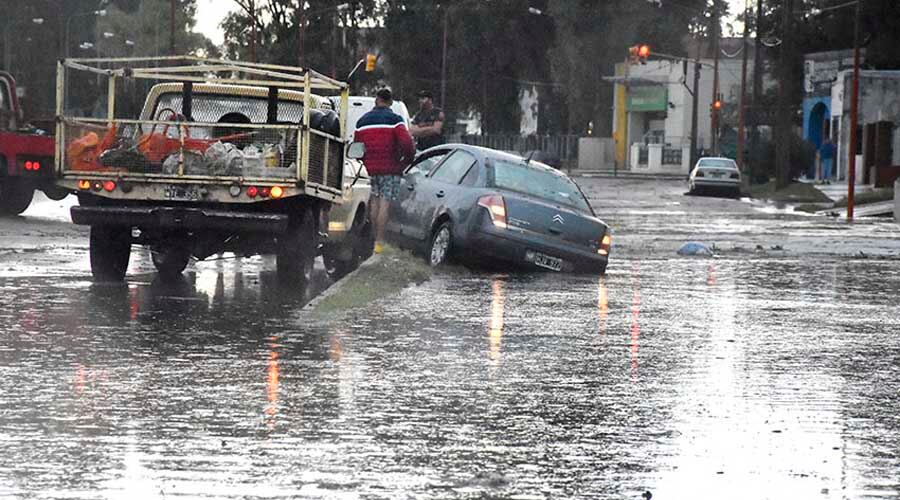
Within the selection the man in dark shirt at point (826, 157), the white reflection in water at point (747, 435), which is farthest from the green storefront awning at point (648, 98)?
the white reflection in water at point (747, 435)

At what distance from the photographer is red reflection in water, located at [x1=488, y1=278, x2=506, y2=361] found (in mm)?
11716

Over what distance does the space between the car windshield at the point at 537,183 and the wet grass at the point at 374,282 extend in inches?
50.7

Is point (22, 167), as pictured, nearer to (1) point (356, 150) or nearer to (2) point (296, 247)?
(1) point (356, 150)

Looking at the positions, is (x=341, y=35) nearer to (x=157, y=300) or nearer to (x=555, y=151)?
(x=555, y=151)

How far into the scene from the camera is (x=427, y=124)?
25.5 meters

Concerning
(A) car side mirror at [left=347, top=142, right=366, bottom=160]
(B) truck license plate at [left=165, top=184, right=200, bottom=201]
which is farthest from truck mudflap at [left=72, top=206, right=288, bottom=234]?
(A) car side mirror at [left=347, top=142, right=366, bottom=160]

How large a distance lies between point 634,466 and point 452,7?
296 feet

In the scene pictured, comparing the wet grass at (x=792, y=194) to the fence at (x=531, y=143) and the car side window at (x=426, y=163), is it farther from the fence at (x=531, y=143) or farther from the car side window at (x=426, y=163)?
the fence at (x=531, y=143)

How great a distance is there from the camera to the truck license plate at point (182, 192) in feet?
51.3

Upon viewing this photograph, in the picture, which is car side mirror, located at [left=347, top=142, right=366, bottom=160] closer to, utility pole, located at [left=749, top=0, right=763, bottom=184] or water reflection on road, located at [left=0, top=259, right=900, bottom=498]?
water reflection on road, located at [left=0, top=259, right=900, bottom=498]

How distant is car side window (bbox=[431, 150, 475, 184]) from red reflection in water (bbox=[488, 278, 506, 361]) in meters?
2.10

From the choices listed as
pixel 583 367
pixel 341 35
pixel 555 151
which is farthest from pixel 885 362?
pixel 555 151

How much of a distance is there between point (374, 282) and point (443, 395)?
6.37 m

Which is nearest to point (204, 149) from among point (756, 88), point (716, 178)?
point (716, 178)
